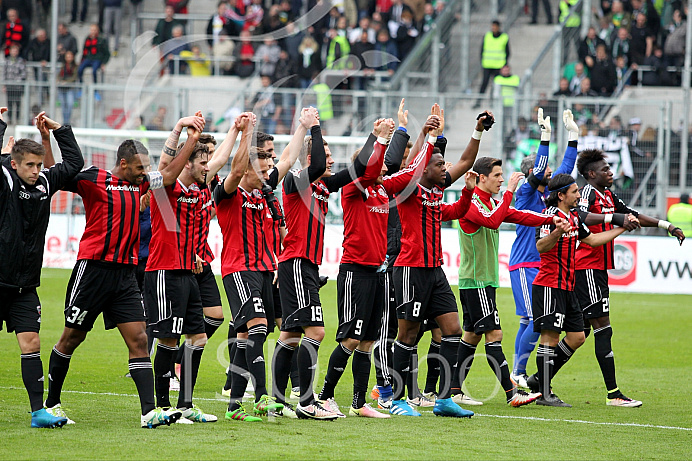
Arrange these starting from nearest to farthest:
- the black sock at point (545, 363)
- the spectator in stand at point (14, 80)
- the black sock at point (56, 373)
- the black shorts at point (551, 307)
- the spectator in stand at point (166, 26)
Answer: the black sock at point (56, 373), the black shorts at point (551, 307), the black sock at point (545, 363), the spectator in stand at point (14, 80), the spectator in stand at point (166, 26)

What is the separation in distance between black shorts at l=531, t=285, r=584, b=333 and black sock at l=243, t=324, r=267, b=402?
9.58ft

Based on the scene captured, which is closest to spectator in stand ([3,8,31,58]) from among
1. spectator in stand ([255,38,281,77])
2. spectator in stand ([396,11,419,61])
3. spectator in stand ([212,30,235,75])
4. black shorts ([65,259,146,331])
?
spectator in stand ([212,30,235,75])

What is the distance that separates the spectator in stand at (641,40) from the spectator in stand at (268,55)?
978 centimetres

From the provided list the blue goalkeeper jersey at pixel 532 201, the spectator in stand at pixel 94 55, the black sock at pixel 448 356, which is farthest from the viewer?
the spectator in stand at pixel 94 55

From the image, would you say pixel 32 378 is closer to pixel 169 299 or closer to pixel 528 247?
pixel 169 299

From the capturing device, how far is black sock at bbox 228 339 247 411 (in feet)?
25.6

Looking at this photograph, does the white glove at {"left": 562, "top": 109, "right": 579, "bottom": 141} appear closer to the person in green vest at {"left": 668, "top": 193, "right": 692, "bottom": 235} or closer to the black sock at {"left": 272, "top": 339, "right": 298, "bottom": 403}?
the black sock at {"left": 272, "top": 339, "right": 298, "bottom": 403}

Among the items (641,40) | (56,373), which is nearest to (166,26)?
(641,40)

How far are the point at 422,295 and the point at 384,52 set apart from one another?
1893 cm

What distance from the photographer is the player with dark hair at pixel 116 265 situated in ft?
23.6

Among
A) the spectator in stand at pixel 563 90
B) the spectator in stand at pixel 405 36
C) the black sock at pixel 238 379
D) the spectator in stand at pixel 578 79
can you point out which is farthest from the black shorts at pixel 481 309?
the spectator in stand at pixel 405 36

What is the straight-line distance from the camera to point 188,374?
7797 mm

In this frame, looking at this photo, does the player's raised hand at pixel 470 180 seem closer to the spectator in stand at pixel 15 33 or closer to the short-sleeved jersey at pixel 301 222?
the short-sleeved jersey at pixel 301 222

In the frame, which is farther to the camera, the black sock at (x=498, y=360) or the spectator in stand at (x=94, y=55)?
the spectator in stand at (x=94, y=55)
